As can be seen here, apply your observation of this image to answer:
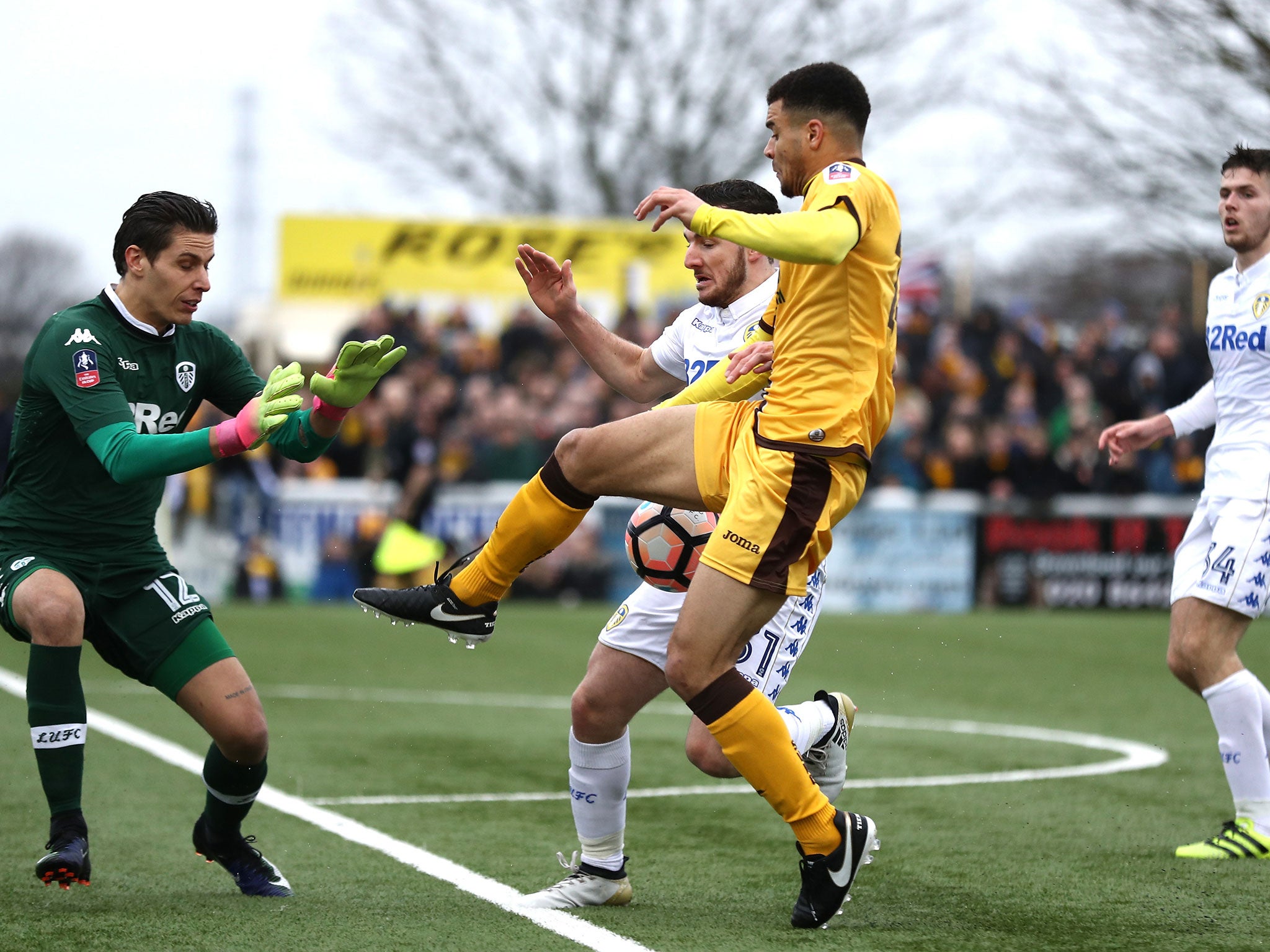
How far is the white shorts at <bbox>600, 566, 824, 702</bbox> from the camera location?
532cm

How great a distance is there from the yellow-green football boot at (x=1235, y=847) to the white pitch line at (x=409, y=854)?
2.53 metres

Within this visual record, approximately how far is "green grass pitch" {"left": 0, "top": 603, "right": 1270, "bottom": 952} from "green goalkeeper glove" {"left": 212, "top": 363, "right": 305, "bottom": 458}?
4.66ft

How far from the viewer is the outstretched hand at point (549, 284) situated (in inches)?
225

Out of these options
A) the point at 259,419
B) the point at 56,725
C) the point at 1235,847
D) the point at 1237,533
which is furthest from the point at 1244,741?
the point at 56,725

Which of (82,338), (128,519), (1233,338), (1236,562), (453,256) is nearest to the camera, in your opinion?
(82,338)

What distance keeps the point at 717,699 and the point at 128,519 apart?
2.14 m

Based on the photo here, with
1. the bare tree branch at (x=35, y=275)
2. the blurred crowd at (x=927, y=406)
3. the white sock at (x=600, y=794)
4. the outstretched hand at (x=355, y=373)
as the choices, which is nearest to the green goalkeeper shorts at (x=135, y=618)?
the outstretched hand at (x=355, y=373)

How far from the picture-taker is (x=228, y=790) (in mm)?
5426

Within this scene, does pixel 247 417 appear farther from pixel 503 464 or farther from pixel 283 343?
pixel 283 343

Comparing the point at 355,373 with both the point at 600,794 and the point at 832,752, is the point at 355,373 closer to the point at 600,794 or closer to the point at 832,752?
the point at 600,794

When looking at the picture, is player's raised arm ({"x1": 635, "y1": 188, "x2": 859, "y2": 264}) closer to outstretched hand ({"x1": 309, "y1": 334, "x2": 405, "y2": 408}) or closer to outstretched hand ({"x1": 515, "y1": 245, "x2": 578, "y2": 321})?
outstretched hand ({"x1": 309, "y1": 334, "x2": 405, "y2": 408})

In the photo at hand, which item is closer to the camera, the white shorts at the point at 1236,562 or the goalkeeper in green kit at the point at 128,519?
the goalkeeper in green kit at the point at 128,519

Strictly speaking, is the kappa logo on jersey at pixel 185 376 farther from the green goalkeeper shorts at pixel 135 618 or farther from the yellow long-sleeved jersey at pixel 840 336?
the yellow long-sleeved jersey at pixel 840 336

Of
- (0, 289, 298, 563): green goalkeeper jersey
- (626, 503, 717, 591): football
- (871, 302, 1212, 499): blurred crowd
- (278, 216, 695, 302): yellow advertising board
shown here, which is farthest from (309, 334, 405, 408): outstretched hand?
(278, 216, 695, 302): yellow advertising board
